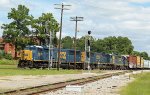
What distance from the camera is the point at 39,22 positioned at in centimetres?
11388

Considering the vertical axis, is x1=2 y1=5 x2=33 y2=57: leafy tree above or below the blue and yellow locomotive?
above

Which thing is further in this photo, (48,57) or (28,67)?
(48,57)

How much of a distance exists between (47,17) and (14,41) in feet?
39.8

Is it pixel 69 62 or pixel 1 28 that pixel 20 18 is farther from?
pixel 69 62

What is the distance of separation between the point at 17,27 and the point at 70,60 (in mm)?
30878

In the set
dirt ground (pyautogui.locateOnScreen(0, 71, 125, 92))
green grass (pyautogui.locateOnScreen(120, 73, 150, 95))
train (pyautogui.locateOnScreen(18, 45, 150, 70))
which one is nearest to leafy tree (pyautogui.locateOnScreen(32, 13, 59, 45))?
train (pyautogui.locateOnScreen(18, 45, 150, 70))

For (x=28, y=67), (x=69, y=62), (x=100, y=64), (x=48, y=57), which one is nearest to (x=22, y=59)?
(x=28, y=67)

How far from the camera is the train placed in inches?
2736

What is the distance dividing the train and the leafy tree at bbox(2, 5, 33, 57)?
2144 centimetres

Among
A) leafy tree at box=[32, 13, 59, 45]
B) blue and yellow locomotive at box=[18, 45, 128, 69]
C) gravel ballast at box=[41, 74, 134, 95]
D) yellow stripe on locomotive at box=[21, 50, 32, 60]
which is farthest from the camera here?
leafy tree at box=[32, 13, 59, 45]

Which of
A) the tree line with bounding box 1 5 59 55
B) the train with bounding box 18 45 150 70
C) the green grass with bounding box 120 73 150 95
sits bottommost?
the green grass with bounding box 120 73 150 95

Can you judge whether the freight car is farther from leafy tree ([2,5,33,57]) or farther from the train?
leafy tree ([2,5,33,57])

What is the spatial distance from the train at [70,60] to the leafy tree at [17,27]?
70.3ft

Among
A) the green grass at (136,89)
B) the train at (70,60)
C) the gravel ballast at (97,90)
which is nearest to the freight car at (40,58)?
the train at (70,60)
